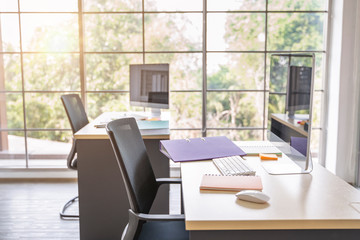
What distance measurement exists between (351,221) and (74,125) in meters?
2.38

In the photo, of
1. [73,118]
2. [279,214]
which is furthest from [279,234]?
[73,118]

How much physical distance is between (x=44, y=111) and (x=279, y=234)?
361cm

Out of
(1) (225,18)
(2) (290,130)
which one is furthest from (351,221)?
(1) (225,18)

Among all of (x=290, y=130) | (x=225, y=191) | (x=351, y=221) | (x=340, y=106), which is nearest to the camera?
(x=351, y=221)

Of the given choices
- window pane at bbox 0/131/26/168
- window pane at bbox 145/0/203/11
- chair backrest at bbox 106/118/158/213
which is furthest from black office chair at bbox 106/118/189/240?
window pane at bbox 0/131/26/168

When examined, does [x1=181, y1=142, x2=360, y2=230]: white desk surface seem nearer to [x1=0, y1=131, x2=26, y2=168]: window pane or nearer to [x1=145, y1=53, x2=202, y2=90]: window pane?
[x1=145, y1=53, x2=202, y2=90]: window pane

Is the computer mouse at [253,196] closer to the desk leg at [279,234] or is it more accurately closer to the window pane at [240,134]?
the desk leg at [279,234]

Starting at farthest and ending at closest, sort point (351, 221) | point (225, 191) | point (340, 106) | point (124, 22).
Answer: point (124, 22) < point (340, 106) < point (225, 191) < point (351, 221)

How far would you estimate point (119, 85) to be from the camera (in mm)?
4254

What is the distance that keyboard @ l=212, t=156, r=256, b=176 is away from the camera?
162 cm

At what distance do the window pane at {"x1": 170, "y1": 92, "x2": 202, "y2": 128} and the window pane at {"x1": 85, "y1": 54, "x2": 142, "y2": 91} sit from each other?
58 cm

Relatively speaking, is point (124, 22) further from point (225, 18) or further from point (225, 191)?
point (225, 191)

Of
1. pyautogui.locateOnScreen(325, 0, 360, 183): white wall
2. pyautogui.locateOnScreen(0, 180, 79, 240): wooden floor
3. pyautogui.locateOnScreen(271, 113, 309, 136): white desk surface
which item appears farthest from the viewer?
pyautogui.locateOnScreen(325, 0, 360, 183): white wall

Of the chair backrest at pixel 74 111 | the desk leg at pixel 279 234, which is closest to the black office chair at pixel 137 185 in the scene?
the desk leg at pixel 279 234
